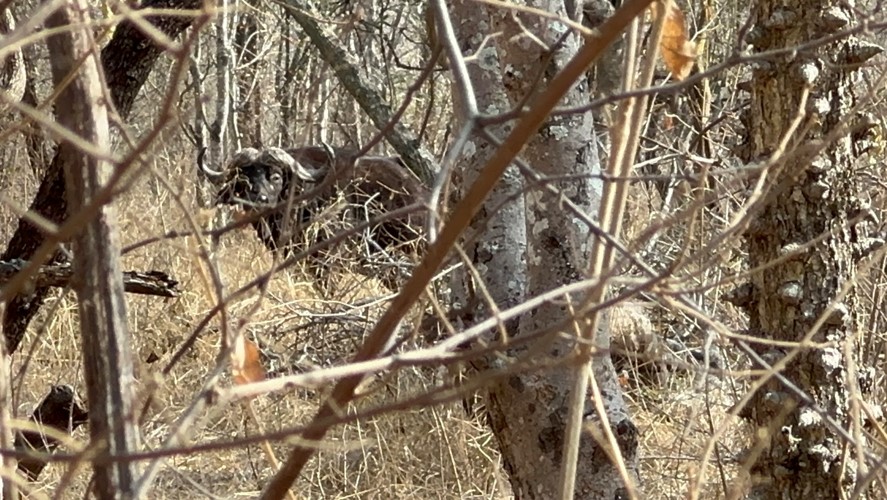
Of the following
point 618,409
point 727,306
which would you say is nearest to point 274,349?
point 727,306

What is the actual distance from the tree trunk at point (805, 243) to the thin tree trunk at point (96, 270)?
1393 millimetres

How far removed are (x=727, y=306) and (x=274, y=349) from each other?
126 centimetres

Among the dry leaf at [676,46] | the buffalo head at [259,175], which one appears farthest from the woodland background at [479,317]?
the buffalo head at [259,175]

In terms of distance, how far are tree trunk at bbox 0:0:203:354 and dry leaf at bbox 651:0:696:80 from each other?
1.71 m

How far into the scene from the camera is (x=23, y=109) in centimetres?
71

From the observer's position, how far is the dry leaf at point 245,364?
3.27 feet

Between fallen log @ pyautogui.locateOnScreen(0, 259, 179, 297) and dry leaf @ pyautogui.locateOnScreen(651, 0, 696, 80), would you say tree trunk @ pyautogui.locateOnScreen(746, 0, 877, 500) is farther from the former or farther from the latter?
fallen log @ pyautogui.locateOnScreen(0, 259, 179, 297)

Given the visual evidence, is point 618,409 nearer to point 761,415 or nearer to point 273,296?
point 761,415

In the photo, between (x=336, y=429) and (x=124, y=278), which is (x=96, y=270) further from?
(x=336, y=429)

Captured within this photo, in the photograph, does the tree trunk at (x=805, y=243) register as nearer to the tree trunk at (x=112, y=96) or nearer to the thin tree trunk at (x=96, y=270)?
the tree trunk at (x=112, y=96)

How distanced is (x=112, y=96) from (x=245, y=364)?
175cm

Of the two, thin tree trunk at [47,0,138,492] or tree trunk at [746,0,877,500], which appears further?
tree trunk at [746,0,877,500]

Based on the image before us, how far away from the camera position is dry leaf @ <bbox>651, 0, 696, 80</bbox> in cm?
111

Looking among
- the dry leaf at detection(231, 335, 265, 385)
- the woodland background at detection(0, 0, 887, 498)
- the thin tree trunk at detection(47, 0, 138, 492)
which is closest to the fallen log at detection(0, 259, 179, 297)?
the woodland background at detection(0, 0, 887, 498)
